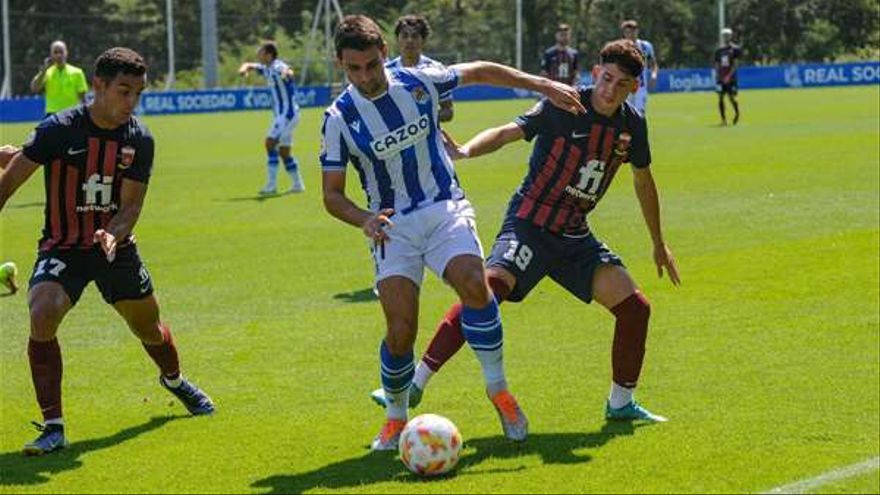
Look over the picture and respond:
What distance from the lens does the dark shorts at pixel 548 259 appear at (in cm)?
903

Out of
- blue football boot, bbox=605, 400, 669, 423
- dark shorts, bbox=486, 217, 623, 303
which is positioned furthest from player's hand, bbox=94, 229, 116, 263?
blue football boot, bbox=605, 400, 669, 423

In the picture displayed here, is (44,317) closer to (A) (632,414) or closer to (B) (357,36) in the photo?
(B) (357,36)

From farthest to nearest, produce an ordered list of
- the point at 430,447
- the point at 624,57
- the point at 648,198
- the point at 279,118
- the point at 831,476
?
the point at 279,118 < the point at 648,198 < the point at 624,57 < the point at 430,447 < the point at 831,476

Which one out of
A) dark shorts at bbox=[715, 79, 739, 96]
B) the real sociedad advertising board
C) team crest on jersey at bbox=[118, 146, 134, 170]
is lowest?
the real sociedad advertising board

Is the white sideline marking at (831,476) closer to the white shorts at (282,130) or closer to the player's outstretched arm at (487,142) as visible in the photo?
the player's outstretched arm at (487,142)

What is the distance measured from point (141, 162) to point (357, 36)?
5.52ft

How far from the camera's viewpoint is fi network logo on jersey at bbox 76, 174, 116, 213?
28.5 ft

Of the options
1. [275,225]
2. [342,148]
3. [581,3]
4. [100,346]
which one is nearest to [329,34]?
[581,3]

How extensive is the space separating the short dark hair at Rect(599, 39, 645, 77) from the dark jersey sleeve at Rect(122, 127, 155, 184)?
2.62 meters

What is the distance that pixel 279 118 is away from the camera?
85.1 feet

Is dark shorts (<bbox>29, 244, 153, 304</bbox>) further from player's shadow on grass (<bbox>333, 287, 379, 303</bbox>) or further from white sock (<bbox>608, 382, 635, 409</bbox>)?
player's shadow on grass (<bbox>333, 287, 379, 303</bbox>)

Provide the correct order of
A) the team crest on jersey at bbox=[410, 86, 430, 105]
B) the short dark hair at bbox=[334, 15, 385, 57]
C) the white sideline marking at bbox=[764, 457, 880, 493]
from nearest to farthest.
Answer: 1. the white sideline marking at bbox=[764, 457, 880, 493]
2. the short dark hair at bbox=[334, 15, 385, 57]
3. the team crest on jersey at bbox=[410, 86, 430, 105]

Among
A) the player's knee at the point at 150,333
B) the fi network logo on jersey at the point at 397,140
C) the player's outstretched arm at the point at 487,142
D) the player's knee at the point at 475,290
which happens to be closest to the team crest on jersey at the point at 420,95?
the fi network logo on jersey at the point at 397,140

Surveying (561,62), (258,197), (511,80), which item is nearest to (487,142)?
(511,80)
